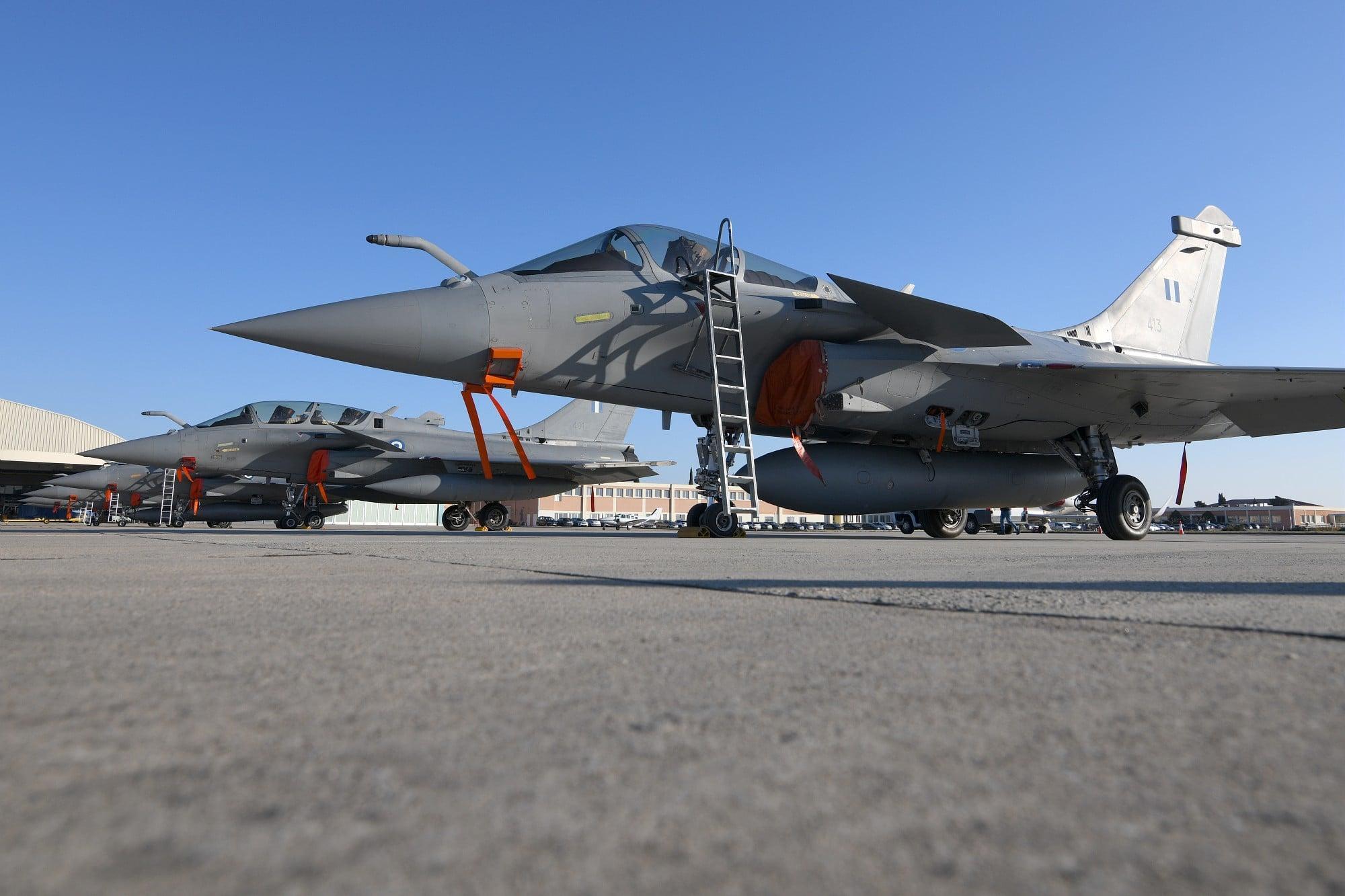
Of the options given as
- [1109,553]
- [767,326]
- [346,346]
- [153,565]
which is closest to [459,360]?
[346,346]

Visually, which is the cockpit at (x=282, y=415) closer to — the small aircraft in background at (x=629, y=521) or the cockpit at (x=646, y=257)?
the cockpit at (x=646, y=257)

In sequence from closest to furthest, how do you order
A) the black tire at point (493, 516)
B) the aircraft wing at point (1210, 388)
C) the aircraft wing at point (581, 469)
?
1. the aircraft wing at point (1210, 388)
2. the aircraft wing at point (581, 469)
3. the black tire at point (493, 516)

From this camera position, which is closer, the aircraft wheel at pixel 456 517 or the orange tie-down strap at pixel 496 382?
the orange tie-down strap at pixel 496 382

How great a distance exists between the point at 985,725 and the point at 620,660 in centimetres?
58

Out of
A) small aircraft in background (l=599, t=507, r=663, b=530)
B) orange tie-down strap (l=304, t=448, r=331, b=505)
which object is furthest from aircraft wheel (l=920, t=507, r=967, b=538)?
small aircraft in background (l=599, t=507, r=663, b=530)

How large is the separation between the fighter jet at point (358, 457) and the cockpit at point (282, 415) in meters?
0.01

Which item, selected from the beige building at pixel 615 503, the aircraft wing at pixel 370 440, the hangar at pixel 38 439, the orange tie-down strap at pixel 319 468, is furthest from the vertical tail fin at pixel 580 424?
the beige building at pixel 615 503

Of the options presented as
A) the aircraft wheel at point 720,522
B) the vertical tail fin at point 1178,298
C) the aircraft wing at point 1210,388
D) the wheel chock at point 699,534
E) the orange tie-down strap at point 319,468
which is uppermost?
the vertical tail fin at point 1178,298

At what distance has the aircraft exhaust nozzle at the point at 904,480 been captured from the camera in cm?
828

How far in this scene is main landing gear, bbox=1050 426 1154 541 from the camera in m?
8.84

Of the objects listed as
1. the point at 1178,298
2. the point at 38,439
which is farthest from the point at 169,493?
the point at 38,439

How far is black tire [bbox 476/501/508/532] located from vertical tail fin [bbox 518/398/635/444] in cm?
278

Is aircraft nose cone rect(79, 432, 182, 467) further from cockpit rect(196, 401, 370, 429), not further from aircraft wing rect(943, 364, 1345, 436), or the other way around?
aircraft wing rect(943, 364, 1345, 436)

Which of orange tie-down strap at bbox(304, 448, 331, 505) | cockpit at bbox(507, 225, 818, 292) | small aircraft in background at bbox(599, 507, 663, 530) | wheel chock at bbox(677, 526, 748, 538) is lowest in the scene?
small aircraft in background at bbox(599, 507, 663, 530)
